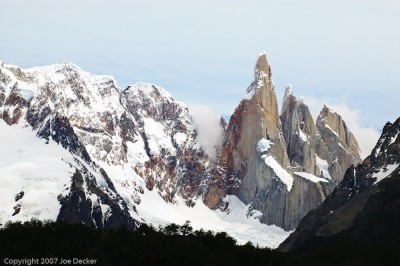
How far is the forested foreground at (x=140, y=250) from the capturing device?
11819cm

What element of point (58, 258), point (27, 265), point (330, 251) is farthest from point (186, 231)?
point (27, 265)

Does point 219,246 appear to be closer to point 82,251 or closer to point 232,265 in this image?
point 232,265

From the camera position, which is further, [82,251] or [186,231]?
[186,231]

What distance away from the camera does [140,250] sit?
4931 inches

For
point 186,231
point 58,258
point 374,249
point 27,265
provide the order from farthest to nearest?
point 186,231
point 374,249
point 58,258
point 27,265

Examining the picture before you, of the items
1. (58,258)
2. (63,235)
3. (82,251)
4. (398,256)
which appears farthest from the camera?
(398,256)

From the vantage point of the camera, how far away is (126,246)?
12812cm

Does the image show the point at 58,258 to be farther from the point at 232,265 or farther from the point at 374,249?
the point at 374,249

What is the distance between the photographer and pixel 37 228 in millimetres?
137250

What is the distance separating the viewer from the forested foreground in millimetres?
118188

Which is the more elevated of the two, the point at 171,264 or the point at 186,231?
the point at 186,231

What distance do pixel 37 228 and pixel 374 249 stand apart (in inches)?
2649

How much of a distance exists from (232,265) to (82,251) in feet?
82.6

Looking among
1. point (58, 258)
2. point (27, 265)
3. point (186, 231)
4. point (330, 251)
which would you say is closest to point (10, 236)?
point (58, 258)
